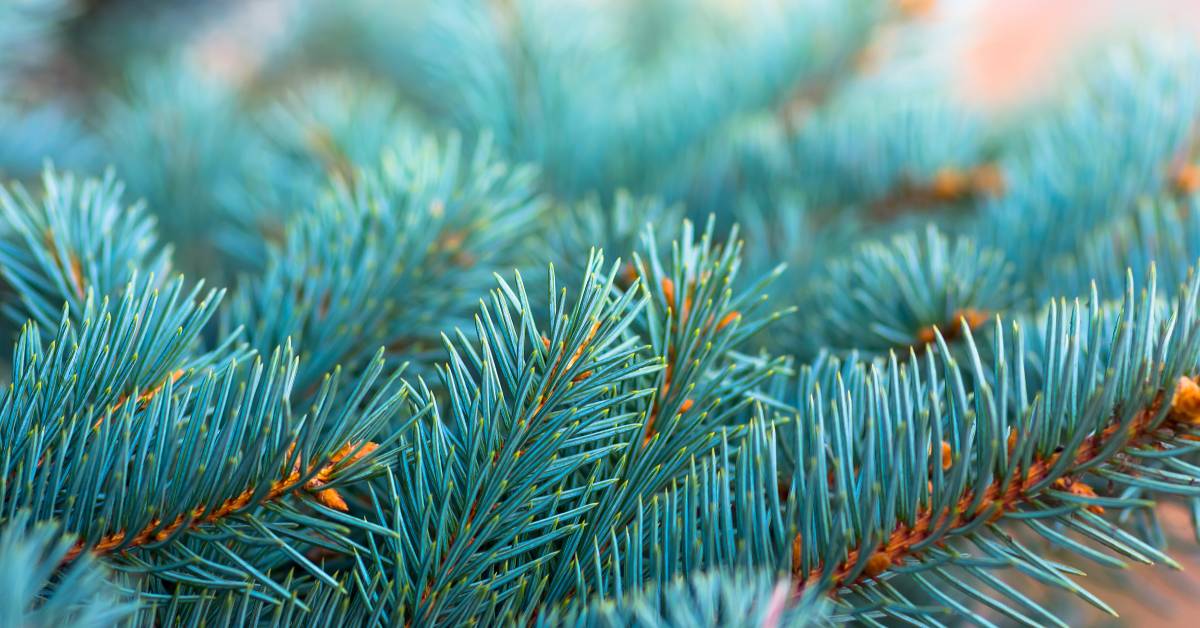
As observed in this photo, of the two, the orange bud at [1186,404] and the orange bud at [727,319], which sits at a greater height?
the orange bud at [727,319]

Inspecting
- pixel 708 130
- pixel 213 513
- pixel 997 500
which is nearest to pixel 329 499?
pixel 213 513

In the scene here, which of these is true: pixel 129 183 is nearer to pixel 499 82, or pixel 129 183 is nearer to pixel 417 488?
pixel 499 82

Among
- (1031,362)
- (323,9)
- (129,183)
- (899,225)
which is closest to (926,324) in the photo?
(1031,362)

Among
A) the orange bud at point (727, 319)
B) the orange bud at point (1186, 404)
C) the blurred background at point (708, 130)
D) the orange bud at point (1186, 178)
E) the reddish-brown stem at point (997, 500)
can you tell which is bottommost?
the reddish-brown stem at point (997, 500)

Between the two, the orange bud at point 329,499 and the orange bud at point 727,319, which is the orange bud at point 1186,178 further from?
the orange bud at point 329,499

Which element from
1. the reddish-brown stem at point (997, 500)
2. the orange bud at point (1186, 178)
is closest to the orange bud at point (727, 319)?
the reddish-brown stem at point (997, 500)

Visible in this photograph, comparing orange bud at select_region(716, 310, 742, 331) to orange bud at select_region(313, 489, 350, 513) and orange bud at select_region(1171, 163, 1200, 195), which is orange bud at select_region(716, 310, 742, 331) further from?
orange bud at select_region(1171, 163, 1200, 195)

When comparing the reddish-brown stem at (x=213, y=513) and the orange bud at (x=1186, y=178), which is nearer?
the reddish-brown stem at (x=213, y=513)

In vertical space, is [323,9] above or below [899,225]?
above

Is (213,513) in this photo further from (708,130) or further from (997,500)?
(708,130)
